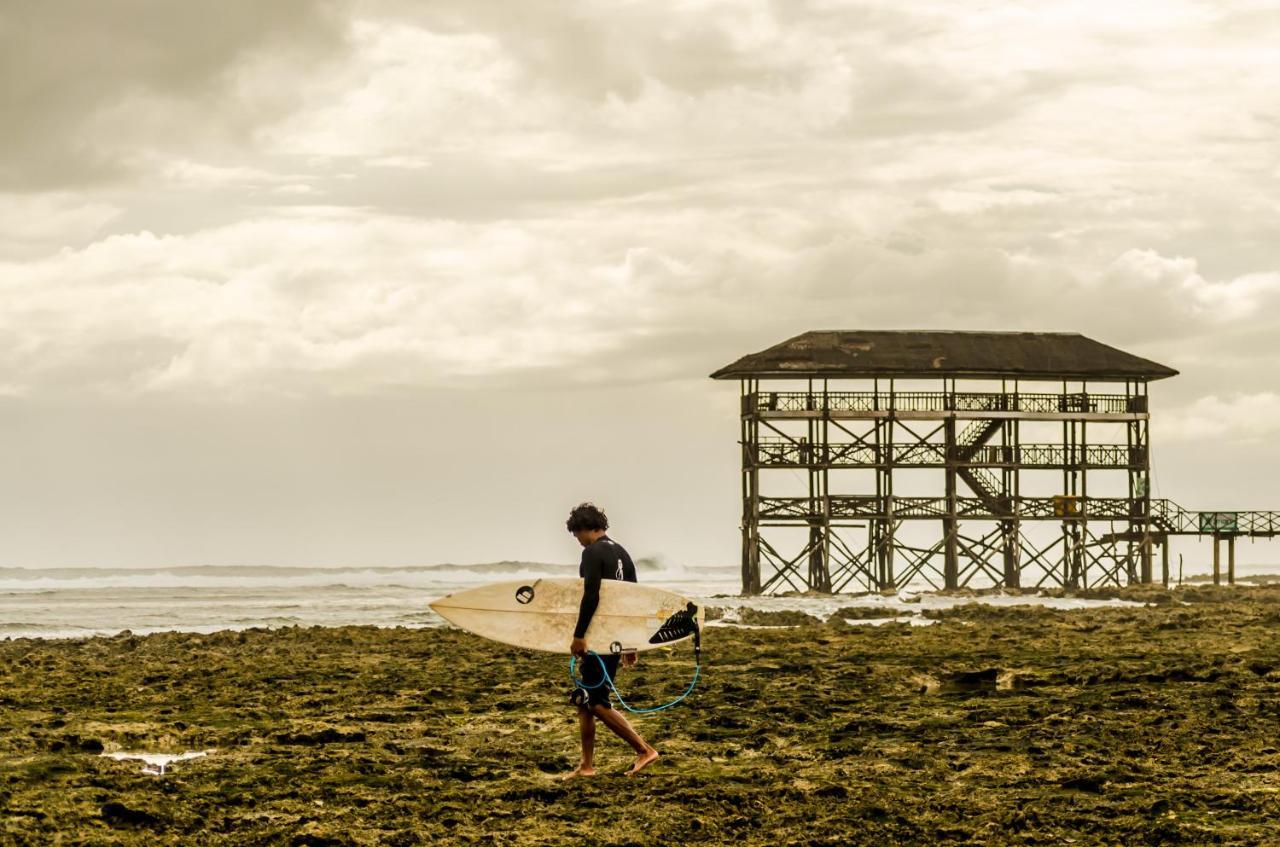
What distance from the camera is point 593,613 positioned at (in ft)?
34.4

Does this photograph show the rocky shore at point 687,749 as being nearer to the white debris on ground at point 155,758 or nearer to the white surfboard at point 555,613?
the white debris on ground at point 155,758

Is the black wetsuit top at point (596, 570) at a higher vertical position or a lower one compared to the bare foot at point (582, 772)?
higher

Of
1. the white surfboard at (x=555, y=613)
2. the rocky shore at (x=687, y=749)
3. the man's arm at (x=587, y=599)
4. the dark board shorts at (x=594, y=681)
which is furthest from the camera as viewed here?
the white surfboard at (x=555, y=613)

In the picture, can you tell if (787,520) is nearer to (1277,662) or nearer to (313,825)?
(1277,662)

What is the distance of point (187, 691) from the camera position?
53.7 ft

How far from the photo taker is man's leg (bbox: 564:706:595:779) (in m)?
10.7

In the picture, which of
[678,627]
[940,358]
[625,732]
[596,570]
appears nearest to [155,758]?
[625,732]

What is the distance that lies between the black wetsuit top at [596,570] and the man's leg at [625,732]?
553 millimetres

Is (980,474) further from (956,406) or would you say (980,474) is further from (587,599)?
(587,599)

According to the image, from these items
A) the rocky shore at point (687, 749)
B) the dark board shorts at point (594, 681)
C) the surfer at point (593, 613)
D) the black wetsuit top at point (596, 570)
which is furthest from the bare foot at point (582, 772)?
the black wetsuit top at point (596, 570)

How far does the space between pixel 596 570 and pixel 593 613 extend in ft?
0.90

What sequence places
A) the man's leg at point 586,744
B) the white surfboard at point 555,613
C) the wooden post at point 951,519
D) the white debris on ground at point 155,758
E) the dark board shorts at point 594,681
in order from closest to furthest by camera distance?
1. the dark board shorts at point 594,681
2. the man's leg at point 586,744
3. the white surfboard at point 555,613
4. the white debris on ground at point 155,758
5. the wooden post at point 951,519

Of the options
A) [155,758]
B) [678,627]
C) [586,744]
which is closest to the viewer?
[586,744]

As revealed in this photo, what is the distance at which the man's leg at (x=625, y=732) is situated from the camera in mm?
10625
